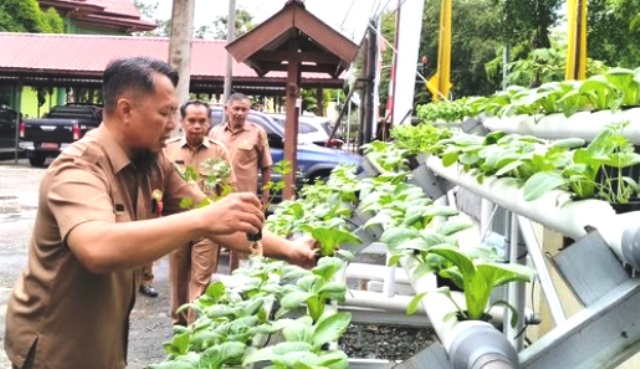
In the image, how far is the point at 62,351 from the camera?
7.68 feet

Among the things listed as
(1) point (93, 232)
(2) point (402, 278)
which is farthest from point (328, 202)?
(1) point (93, 232)

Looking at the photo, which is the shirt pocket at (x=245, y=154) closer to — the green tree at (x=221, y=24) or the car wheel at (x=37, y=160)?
the car wheel at (x=37, y=160)

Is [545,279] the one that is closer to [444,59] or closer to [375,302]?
[375,302]

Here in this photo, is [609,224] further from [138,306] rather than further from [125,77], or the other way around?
[138,306]

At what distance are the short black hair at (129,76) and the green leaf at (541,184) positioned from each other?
1.14 m

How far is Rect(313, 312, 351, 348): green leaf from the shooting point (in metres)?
1.75

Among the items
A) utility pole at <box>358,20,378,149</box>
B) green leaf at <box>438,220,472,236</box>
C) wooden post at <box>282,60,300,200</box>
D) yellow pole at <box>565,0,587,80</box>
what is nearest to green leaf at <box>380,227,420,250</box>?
green leaf at <box>438,220,472,236</box>

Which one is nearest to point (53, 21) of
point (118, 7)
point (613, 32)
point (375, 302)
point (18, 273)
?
point (118, 7)

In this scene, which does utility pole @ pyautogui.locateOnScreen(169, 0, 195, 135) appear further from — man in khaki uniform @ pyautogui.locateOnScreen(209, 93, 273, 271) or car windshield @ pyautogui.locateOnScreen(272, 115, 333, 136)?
car windshield @ pyautogui.locateOnScreen(272, 115, 333, 136)

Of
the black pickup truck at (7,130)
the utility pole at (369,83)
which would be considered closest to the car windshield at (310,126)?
the utility pole at (369,83)

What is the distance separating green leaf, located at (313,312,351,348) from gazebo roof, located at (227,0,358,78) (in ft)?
19.6

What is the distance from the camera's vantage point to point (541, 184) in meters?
1.57

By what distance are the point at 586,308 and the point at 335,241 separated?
1432 millimetres

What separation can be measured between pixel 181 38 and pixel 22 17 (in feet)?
57.1
